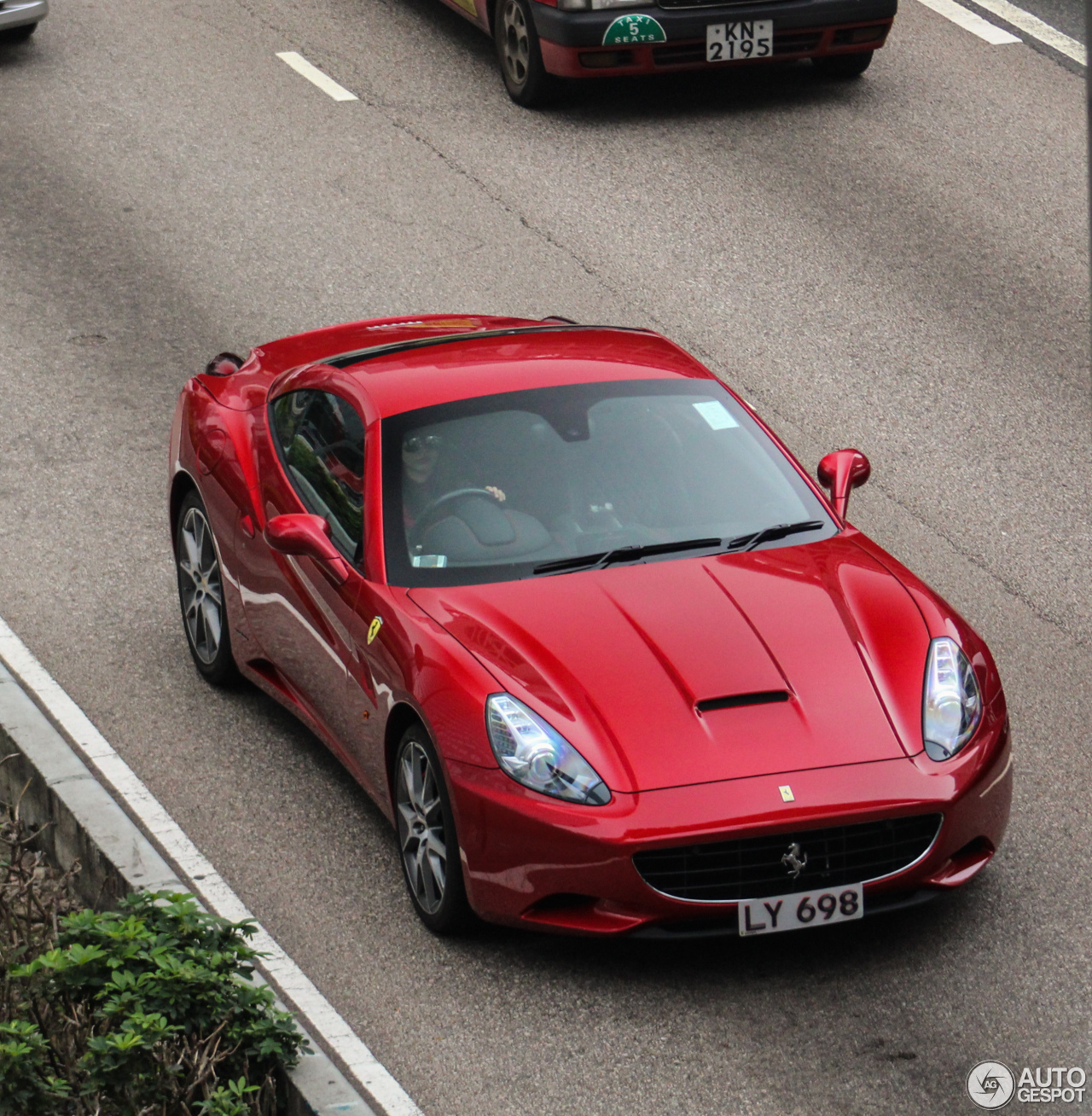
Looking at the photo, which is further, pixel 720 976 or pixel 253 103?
pixel 253 103

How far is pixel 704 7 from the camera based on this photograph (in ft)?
44.7

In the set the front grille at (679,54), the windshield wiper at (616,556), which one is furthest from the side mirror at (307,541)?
the front grille at (679,54)

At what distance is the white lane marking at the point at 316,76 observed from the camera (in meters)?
14.5

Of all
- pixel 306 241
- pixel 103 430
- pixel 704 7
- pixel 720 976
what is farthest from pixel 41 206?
pixel 720 976

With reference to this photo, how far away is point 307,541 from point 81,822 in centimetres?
116

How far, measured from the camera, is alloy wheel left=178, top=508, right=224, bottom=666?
25.2 feet

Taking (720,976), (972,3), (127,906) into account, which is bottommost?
(972,3)

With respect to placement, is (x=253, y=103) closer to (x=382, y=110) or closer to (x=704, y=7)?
(x=382, y=110)

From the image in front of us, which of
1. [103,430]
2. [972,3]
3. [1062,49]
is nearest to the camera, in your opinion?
[103,430]

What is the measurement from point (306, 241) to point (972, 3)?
6996 mm

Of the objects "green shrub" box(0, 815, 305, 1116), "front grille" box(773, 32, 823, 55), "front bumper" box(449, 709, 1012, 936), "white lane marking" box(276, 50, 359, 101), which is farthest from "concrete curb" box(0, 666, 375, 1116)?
"front grille" box(773, 32, 823, 55)

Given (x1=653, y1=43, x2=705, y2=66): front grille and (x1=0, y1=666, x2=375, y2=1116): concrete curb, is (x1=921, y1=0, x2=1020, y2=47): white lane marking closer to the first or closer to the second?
(x1=653, y1=43, x2=705, y2=66): front grille

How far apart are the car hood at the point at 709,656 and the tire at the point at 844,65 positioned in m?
9.05

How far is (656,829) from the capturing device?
5418mm
